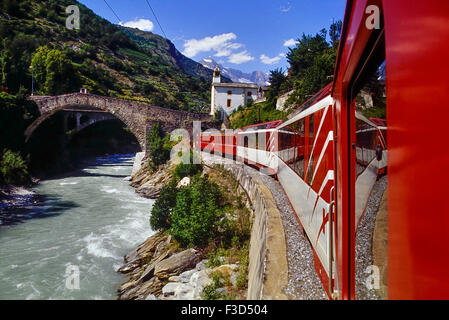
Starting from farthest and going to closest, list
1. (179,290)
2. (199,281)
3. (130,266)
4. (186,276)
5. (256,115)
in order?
(256,115) → (130,266) → (186,276) → (179,290) → (199,281)

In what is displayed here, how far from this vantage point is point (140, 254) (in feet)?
31.7

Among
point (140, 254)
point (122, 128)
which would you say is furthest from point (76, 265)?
point (122, 128)

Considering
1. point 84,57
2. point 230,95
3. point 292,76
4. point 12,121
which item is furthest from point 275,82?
point 84,57

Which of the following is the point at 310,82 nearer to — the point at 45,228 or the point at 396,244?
the point at 45,228

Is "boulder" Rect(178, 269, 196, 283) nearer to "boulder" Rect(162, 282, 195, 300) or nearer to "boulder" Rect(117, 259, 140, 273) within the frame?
"boulder" Rect(162, 282, 195, 300)

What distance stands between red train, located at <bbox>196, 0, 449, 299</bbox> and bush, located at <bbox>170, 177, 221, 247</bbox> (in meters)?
5.22

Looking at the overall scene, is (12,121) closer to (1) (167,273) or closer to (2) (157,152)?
(2) (157,152)

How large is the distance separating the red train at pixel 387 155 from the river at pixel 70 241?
7.08m

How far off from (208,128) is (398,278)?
2691 centimetres

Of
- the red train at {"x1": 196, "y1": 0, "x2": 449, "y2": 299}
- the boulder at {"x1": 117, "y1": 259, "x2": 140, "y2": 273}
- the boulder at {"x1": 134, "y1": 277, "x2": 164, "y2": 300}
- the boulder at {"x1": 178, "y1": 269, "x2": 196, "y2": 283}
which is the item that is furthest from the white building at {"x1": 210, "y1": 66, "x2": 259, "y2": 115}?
the red train at {"x1": 196, "y1": 0, "x2": 449, "y2": 299}

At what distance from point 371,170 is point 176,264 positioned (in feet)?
21.6

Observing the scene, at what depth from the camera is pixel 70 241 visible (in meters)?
11.2

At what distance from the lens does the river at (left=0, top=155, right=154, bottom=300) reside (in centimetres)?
798

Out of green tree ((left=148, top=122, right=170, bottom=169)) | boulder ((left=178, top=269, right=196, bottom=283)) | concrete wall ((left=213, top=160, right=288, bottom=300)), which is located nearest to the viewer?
concrete wall ((left=213, top=160, right=288, bottom=300))
